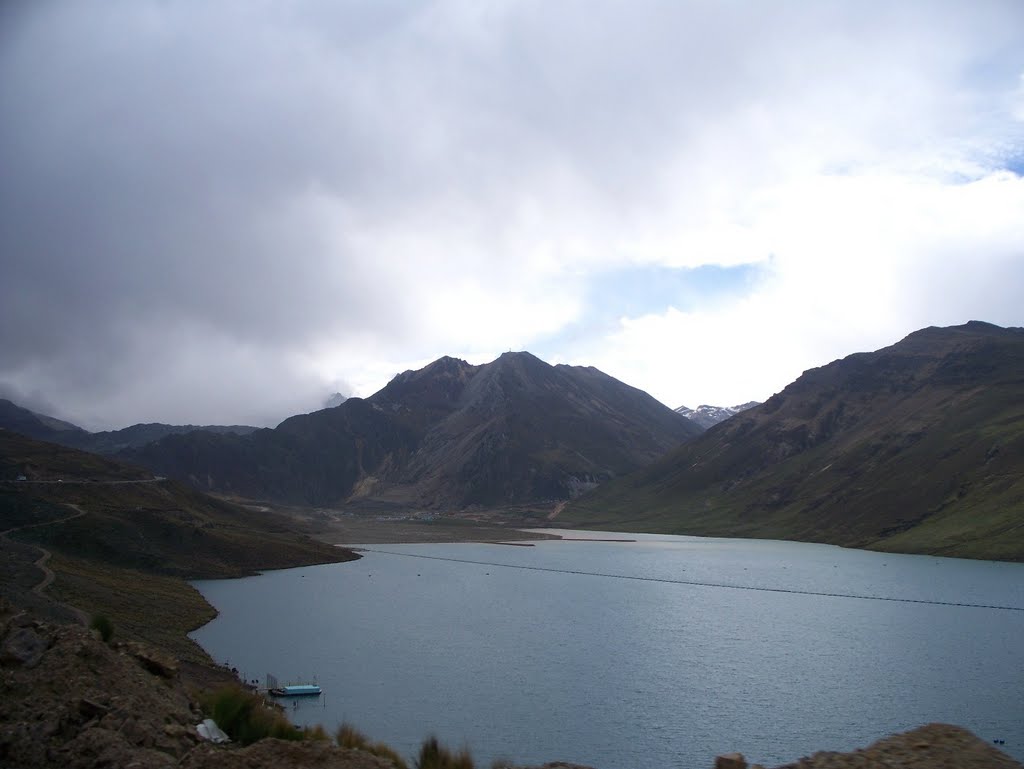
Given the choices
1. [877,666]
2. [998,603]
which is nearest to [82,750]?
[877,666]

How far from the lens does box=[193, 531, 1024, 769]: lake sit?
40281mm

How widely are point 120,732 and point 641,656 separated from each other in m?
47.0

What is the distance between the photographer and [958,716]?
42.8 meters

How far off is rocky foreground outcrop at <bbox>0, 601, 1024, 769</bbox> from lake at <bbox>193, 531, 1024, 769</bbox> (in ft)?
59.8

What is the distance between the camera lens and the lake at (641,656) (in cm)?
4028

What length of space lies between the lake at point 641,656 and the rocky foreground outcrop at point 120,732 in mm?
18235

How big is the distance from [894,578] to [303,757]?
110m

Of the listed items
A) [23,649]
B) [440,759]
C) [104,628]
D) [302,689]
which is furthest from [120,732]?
[302,689]

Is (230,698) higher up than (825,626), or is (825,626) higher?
(230,698)

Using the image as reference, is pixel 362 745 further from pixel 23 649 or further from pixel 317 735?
pixel 23 649

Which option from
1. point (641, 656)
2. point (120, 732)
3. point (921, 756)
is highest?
point (921, 756)

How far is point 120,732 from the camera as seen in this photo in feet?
57.9

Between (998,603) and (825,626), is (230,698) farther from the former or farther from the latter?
(998,603)

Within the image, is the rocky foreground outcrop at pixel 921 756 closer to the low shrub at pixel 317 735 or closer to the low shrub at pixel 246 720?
the low shrub at pixel 317 735
